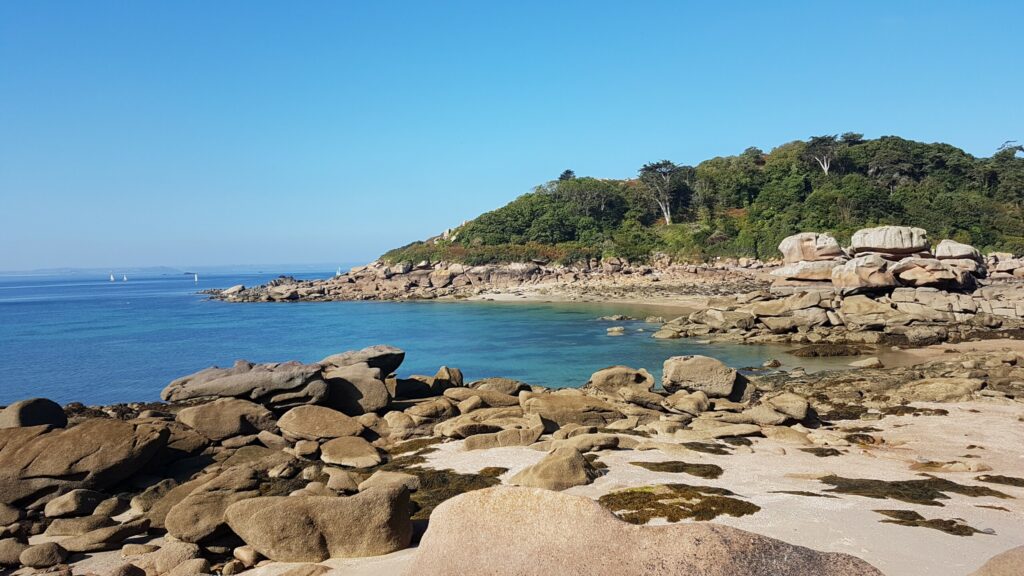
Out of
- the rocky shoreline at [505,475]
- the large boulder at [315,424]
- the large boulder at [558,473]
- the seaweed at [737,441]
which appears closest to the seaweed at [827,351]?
the rocky shoreline at [505,475]

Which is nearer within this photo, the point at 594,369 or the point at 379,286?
the point at 594,369

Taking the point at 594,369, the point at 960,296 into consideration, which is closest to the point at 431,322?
the point at 594,369

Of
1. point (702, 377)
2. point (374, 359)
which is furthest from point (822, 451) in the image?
point (374, 359)

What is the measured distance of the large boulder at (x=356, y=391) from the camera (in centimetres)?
1930

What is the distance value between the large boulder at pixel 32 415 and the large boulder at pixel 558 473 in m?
12.7

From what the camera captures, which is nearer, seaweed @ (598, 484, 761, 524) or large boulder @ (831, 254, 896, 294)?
seaweed @ (598, 484, 761, 524)

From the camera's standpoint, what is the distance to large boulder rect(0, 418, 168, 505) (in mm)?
12672

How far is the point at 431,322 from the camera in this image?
2331 inches

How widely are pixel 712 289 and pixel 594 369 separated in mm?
40293

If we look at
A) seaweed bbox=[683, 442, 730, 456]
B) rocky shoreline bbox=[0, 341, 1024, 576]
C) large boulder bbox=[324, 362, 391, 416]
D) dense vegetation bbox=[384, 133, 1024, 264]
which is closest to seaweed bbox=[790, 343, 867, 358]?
rocky shoreline bbox=[0, 341, 1024, 576]

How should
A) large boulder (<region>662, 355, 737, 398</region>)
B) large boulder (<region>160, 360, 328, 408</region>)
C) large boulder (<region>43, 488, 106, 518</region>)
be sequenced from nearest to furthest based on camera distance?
large boulder (<region>43, 488, 106, 518</region>)
large boulder (<region>160, 360, 328, 408</region>)
large boulder (<region>662, 355, 737, 398</region>)

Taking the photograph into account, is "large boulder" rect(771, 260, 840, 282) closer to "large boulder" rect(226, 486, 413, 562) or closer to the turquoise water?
the turquoise water

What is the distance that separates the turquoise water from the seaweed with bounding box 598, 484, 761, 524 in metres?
18.2

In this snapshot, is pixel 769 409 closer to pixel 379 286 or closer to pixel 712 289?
pixel 712 289
